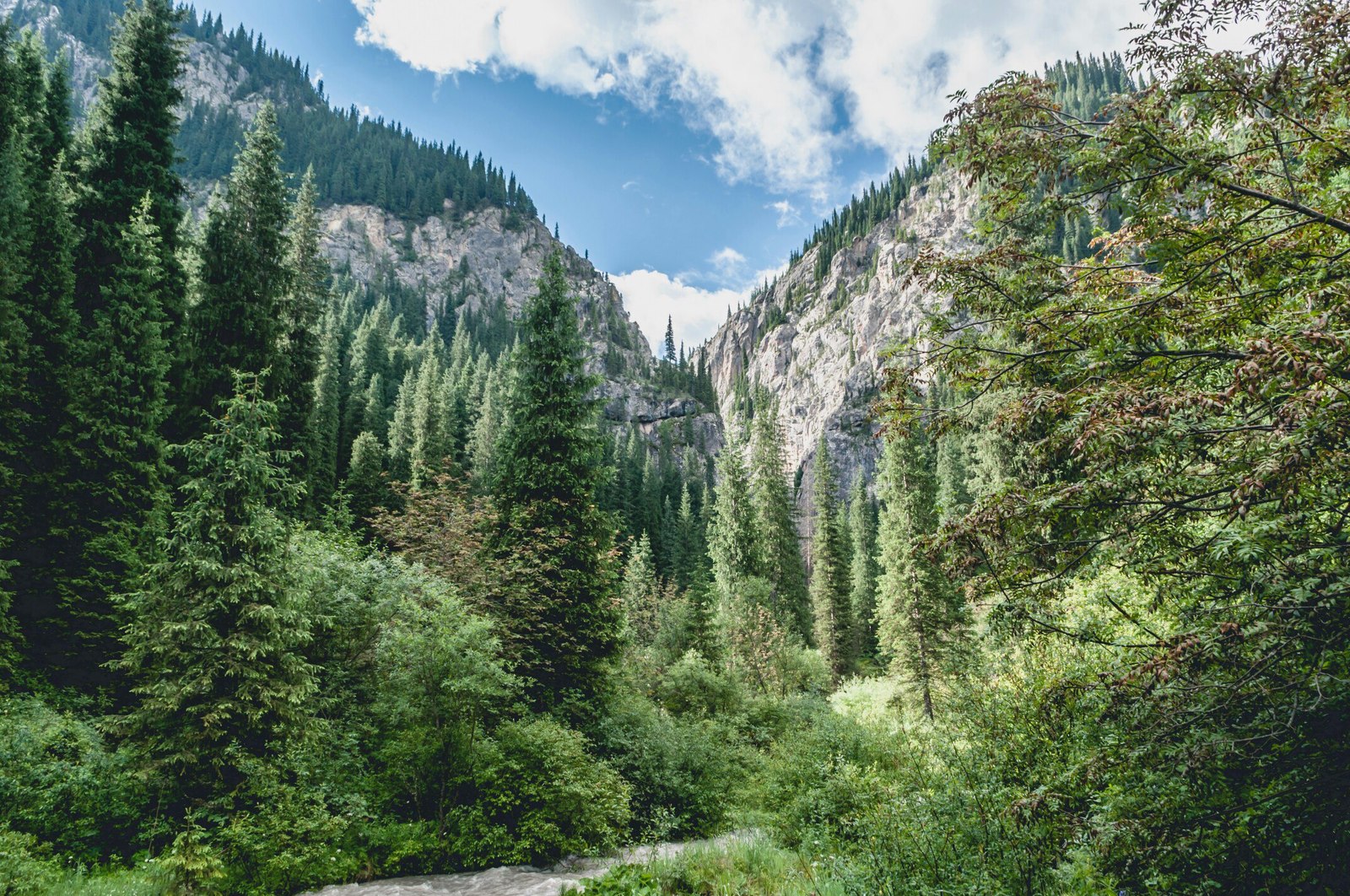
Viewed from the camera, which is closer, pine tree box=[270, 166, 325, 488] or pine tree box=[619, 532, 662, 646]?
pine tree box=[270, 166, 325, 488]

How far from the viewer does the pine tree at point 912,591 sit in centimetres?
2378

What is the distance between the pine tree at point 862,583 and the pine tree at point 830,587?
12.1ft

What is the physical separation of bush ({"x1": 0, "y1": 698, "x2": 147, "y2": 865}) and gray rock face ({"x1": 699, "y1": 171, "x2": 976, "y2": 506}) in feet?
443

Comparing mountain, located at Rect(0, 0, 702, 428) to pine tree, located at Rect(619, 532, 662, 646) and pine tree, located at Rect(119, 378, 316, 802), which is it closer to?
pine tree, located at Rect(619, 532, 662, 646)

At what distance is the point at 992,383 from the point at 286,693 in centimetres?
1097

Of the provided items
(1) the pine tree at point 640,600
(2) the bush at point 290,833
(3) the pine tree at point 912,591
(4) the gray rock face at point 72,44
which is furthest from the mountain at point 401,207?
(2) the bush at point 290,833

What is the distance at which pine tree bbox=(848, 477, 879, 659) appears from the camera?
47.3 metres

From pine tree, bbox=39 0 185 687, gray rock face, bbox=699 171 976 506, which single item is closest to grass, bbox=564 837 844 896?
pine tree, bbox=39 0 185 687

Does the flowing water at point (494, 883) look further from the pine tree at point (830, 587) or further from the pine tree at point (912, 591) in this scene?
the pine tree at point (830, 587)

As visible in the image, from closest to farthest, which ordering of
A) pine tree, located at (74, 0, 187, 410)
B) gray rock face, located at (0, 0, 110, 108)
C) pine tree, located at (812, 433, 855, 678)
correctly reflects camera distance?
pine tree, located at (74, 0, 187, 410)
pine tree, located at (812, 433, 855, 678)
gray rock face, located at (0, 0, 110, 108)

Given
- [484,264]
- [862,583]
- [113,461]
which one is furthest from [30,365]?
[484,264]

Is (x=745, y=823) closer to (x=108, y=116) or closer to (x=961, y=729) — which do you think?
(x=961, y=729)

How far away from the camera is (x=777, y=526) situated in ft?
120

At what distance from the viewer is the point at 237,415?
34.0ft
